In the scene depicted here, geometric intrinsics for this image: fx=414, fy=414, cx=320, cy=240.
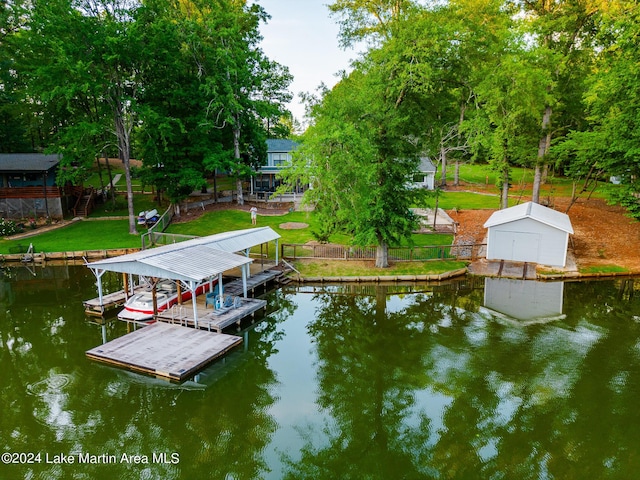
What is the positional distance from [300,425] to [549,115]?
33.0m

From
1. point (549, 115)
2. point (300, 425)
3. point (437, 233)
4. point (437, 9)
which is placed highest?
point (437, 9)

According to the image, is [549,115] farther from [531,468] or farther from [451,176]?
[531,468]

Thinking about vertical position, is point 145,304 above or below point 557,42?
below

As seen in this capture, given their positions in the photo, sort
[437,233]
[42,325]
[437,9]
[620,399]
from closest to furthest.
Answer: [620,399] → [42,325] → [437,9] → [437,233]

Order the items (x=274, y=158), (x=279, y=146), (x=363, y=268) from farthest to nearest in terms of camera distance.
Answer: (x=274, y=158), (x=279, y=146), (x=363, y=268)

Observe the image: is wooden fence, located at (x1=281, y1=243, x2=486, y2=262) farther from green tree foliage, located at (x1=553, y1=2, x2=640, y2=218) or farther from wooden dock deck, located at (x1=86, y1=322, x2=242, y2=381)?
wooden dock deck, located at (x1=86, y1=322, x2=242, y2=381)

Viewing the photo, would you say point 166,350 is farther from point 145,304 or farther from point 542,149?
point 542,149

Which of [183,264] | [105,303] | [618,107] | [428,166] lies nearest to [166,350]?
[183,264]

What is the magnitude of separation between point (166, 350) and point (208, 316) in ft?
9.41

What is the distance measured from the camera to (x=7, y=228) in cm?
3228

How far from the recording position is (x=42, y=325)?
61.3 ft

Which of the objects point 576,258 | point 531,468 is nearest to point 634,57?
point 576,258

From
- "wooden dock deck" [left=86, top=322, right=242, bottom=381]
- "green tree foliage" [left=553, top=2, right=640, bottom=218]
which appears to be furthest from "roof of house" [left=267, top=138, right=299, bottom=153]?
"wooden dock deck" [left=86, top=322, right=242, bottom=381]

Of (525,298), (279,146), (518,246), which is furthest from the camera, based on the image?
(279,146)
